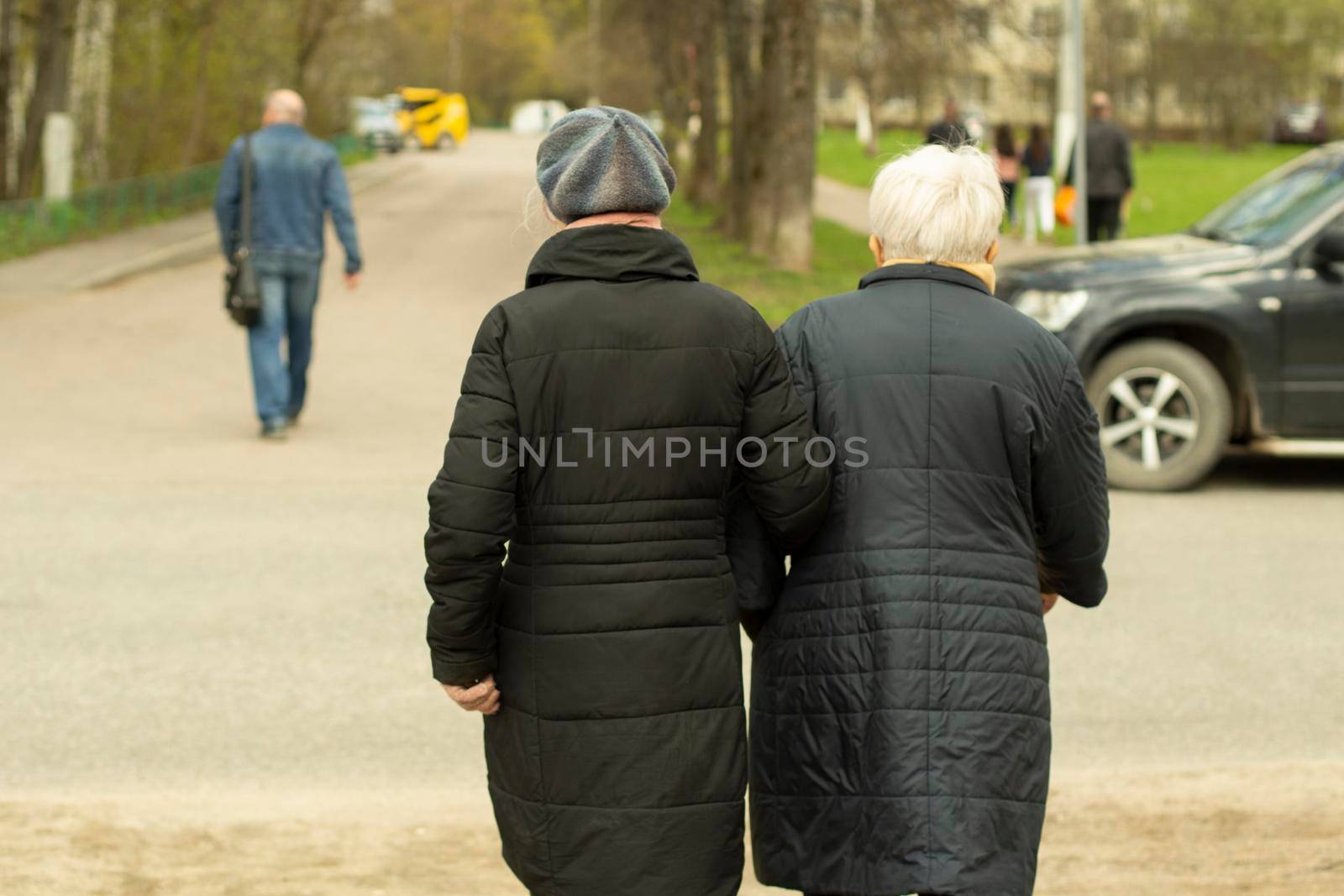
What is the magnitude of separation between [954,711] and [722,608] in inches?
17.5

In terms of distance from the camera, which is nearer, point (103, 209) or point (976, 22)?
point (976, 22)

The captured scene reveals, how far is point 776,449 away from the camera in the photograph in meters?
3.10

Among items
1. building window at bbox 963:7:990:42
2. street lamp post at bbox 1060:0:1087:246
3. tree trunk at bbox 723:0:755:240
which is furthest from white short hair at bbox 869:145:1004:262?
tree trunk at bbox 723:0:755:240

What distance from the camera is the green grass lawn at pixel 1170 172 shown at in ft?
99.2

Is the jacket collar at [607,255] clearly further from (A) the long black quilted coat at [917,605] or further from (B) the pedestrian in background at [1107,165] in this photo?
(B) the pedestrian in background at [1107,165]

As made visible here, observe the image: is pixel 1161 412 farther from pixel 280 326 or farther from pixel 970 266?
pixel 970 266

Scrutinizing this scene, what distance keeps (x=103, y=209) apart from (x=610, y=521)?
2350 centimetres

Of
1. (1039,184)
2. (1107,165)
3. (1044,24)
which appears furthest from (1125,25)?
(1107,165)

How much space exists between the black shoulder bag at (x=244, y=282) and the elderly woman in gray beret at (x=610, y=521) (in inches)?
292

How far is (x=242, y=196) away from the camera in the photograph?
10430mm

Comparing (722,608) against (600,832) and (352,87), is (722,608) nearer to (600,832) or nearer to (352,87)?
(600,832)

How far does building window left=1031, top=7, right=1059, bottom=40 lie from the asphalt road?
37.6 feet

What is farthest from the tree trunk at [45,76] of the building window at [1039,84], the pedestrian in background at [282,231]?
the pedestrian in background at [282,231]

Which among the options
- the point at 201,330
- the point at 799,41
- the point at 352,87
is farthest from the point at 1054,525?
the point at 352,87
